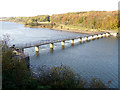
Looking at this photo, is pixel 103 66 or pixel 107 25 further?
pixel 107 25

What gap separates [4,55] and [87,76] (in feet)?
35.5

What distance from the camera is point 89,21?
96938 mm

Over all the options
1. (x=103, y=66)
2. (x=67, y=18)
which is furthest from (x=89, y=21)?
(x=103, y=66)

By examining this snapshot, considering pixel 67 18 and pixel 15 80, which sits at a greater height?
pixel 67 18

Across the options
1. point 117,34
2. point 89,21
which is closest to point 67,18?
point 89,21

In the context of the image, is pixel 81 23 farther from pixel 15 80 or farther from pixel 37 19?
pixel 15 80

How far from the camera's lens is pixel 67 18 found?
12006cm

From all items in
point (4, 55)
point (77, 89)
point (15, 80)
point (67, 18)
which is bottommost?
point (77, 89)

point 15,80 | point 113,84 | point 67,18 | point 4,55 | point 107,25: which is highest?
point 67,18

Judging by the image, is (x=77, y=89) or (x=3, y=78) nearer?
(x=3, y=78)

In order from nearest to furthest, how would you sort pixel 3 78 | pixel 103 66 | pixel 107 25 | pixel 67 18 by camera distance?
pixel 3 78 → pixel 103 66 → pixel 107 25 → pixel 67 18

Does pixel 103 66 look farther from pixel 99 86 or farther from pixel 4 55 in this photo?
pixel 4 55

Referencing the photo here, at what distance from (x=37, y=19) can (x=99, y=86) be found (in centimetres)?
15831

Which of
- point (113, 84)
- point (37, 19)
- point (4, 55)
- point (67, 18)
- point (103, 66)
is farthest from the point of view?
point (37, 19)
